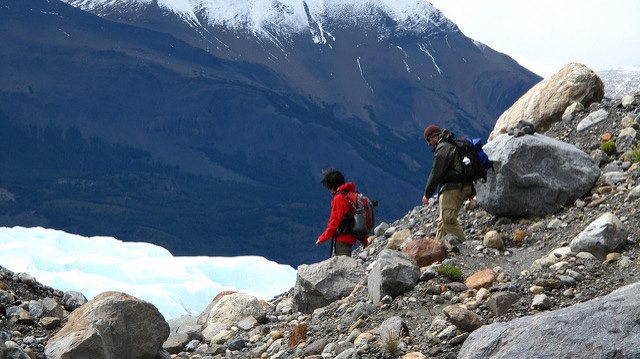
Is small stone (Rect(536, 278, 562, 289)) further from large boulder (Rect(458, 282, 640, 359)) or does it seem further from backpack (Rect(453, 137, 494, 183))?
backpack (Rect(453, 137, 494, 183))

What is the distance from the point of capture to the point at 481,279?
12.0m

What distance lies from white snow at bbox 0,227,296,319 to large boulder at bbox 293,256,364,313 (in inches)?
2079

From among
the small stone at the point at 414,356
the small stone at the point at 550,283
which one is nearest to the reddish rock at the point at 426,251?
the small stone at the point at 550,283

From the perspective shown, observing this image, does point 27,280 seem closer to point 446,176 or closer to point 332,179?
point 332,179

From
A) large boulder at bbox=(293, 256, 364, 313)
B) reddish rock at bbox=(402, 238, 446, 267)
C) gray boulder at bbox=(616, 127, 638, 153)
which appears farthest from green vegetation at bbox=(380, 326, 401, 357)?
gray boulder at bbox=(616, 127, 638, 153)

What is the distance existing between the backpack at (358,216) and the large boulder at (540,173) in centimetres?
258

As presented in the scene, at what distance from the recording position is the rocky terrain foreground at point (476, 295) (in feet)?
25.4

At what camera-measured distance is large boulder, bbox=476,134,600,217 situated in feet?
50.6

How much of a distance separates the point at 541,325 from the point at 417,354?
2655 mm

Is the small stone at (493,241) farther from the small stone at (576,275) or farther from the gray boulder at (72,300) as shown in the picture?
the gray boulder at (72,300)

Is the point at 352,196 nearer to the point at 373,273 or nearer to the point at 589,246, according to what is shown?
the point at 373,273

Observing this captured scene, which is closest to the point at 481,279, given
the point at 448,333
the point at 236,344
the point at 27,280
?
the point at 448,333

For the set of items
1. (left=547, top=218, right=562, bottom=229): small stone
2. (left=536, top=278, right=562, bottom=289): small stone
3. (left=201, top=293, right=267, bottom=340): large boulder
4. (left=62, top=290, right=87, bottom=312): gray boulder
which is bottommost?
(left=62, top=290, right=87, bottom=312): gray boulder

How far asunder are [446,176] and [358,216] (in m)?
1.50
